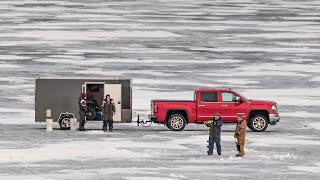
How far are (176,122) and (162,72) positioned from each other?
1960cm

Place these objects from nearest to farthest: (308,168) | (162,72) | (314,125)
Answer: (308,168) → (314,125) → (162,72)

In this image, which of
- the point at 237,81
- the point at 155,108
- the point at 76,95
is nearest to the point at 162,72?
the point at 237,81

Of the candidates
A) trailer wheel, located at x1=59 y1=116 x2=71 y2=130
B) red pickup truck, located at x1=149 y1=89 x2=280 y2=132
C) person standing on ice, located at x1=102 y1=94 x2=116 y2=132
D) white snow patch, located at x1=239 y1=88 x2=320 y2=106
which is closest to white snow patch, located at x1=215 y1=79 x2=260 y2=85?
white snow patch, located at x1=239 y1=88 x2=320 y2=106

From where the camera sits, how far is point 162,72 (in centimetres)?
4953

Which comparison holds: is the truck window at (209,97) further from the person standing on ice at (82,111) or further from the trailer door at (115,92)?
the person standing on ice at (82,111)

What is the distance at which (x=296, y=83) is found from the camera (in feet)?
152

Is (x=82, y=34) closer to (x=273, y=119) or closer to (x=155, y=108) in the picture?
(x=155, y=108)

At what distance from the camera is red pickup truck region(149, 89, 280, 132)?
3000cm

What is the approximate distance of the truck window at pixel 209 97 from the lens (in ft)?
99.8

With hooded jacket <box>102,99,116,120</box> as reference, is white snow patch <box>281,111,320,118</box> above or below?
below

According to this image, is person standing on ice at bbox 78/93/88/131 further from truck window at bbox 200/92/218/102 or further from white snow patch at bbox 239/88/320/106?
white snow patch at bbox 239/88/320/106

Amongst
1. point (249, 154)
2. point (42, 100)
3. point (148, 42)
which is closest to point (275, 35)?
point (148, 42)

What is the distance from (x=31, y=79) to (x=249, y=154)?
79.8 feet

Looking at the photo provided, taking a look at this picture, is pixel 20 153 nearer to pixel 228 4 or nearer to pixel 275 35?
pixel 275 35
